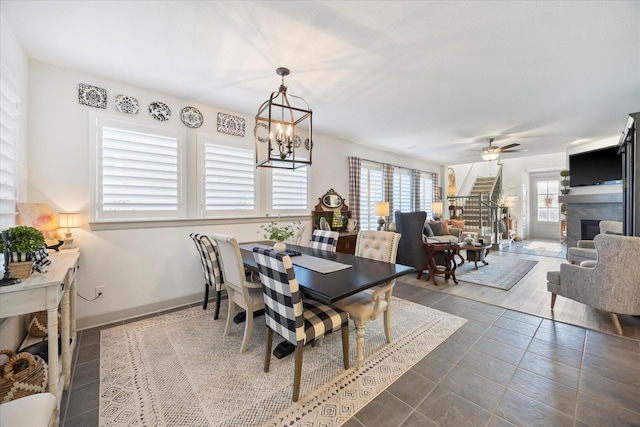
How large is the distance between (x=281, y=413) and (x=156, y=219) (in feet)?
8.83

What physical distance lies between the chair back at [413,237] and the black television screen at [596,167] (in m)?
3.98

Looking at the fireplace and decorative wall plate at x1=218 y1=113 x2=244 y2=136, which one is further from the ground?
decorative wall plate at x1=218 y1=113 x2=244 y2=136

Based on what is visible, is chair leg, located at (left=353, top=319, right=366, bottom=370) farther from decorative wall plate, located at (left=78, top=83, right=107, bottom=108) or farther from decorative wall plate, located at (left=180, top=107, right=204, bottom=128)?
decorative wall plate, located at (left=78, top=83, right=107, bottom=108)

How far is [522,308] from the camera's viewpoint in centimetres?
323

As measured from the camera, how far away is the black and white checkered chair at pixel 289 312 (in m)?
1.63

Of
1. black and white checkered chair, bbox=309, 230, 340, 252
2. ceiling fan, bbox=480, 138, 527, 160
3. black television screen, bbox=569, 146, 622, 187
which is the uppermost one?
ceiling fan, bbox=480, 138, 527, 160

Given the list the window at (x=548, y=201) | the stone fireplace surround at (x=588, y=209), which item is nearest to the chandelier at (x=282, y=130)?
the stone fireplace surround at (x=588, y=209)

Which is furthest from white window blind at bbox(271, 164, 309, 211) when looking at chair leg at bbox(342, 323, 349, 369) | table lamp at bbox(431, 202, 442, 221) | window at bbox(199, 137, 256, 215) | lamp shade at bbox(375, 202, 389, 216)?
table lamp at bbox(431, 202, 442, 221)

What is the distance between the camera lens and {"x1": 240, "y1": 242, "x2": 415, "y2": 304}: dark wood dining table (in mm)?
1694

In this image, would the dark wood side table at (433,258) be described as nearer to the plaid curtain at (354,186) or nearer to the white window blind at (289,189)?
the plaid curtain at (354,186)

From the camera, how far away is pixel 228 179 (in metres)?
3.81

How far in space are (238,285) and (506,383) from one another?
2.26 meters

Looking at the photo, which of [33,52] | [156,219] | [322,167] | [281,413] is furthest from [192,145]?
[281,413]

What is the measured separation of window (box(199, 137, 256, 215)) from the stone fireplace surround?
23.6ft
